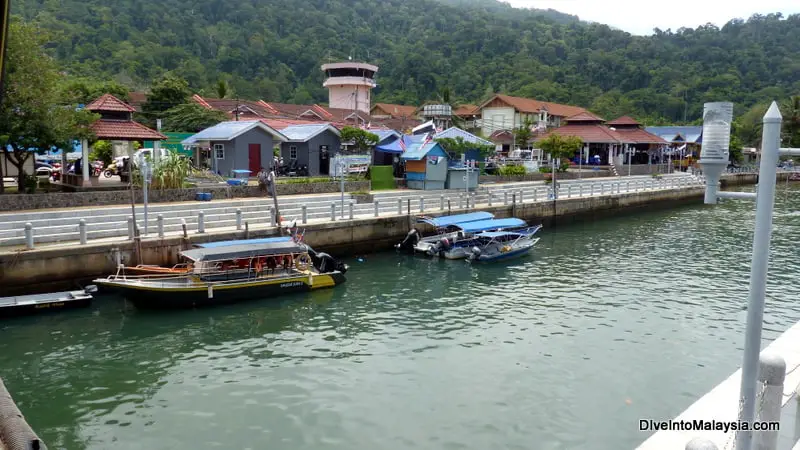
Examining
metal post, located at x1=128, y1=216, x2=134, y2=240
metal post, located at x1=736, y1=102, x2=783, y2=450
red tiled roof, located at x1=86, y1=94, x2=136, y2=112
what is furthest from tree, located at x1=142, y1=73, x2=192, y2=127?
metal post, located at x1=736, y1=102, x2=783, y2=450

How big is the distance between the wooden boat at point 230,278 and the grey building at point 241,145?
16.2 m

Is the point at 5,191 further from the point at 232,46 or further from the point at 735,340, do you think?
the point at 232,46

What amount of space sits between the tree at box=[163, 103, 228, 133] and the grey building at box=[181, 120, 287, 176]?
433 inches

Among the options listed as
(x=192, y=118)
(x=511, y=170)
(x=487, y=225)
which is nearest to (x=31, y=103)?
(x=487, y=225)

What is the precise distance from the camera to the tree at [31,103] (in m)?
24.6

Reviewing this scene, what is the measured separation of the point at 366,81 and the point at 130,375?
69805 millimetres

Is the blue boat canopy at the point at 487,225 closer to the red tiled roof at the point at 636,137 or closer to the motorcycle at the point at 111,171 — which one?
the motorcycle at the point at 111,171

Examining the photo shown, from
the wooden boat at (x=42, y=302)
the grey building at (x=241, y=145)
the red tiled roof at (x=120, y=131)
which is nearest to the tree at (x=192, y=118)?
the grey building at (x=241, y=145)

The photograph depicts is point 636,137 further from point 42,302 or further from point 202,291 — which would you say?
point 42,302

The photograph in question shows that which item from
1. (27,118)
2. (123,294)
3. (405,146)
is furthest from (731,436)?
(405,146)

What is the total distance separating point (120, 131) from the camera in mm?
29594

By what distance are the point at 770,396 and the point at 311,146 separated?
36544 millimetres

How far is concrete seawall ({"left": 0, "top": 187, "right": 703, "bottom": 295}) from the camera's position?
19.2m

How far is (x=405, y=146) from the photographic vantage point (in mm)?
41156
